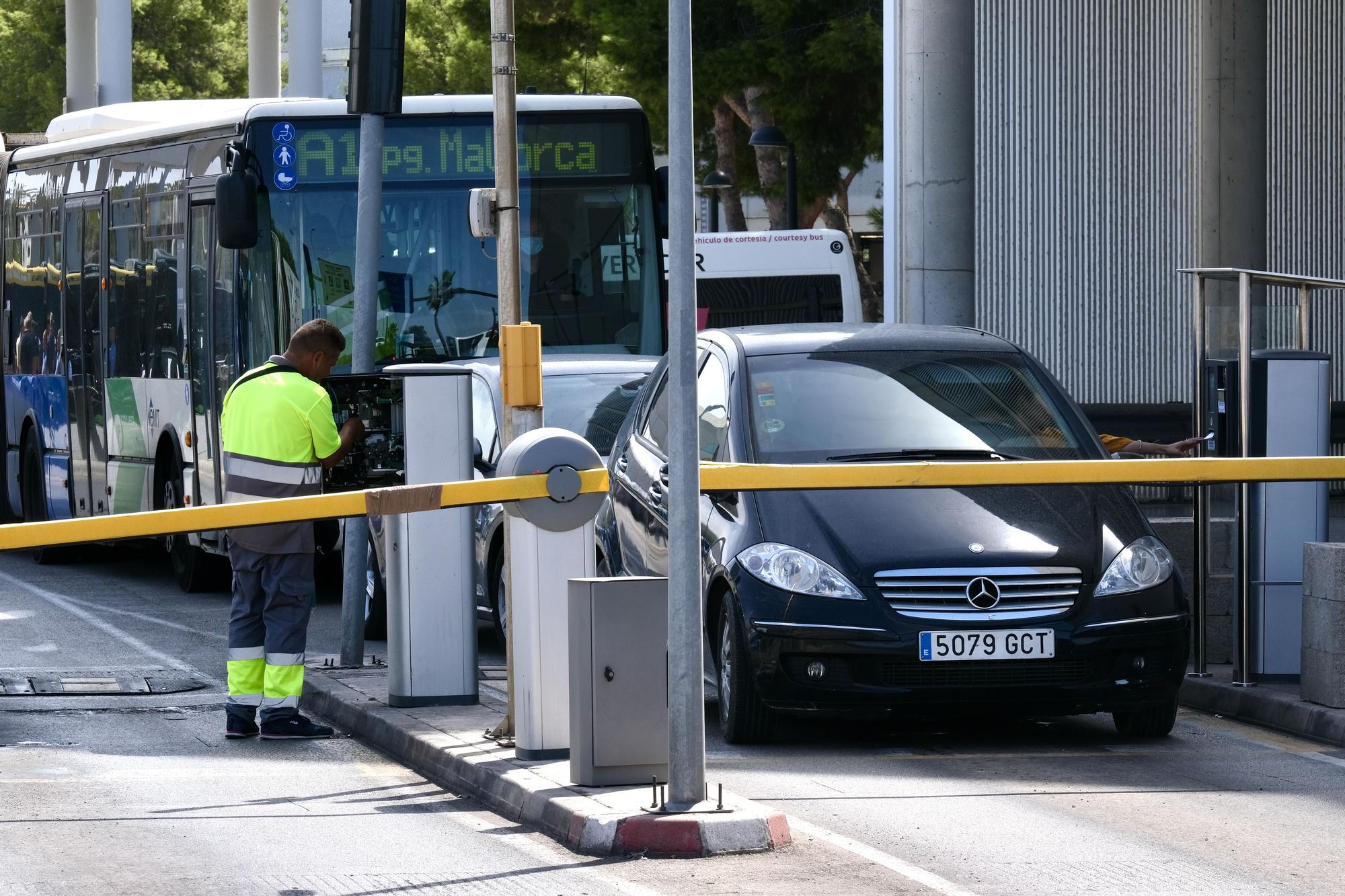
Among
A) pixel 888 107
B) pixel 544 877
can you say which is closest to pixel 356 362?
pixel 544 877

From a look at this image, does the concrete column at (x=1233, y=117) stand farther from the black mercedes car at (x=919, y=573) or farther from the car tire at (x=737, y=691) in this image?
the car tire at (x=737, y=691)

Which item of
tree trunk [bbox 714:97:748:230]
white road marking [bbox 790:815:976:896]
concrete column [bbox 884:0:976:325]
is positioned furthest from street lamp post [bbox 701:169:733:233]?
white road marking [bbox 790:815:976:896]

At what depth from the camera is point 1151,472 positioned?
865 centimetres

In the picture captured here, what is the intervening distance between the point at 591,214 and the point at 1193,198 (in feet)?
15.2

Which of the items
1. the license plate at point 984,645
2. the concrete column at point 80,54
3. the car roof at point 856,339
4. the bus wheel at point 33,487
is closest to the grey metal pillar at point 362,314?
the car roof at point 856,339

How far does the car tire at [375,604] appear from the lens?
1341 centimetres

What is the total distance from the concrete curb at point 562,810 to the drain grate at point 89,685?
6.39 ft

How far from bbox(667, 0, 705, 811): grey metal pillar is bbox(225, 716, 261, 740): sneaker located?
302cm

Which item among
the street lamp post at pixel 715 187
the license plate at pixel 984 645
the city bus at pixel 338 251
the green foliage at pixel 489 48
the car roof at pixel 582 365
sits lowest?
the license plate at pixel 984 645

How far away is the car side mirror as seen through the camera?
494 inches

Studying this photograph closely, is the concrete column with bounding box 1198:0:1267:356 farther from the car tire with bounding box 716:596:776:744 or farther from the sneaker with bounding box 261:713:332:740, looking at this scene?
the sneaker with bounding box 261:713:332:740

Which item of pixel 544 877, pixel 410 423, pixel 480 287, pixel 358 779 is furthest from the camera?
pixel 480 287

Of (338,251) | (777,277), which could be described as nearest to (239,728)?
(338,251)

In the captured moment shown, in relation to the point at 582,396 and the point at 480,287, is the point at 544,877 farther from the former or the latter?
the point at 480,287
